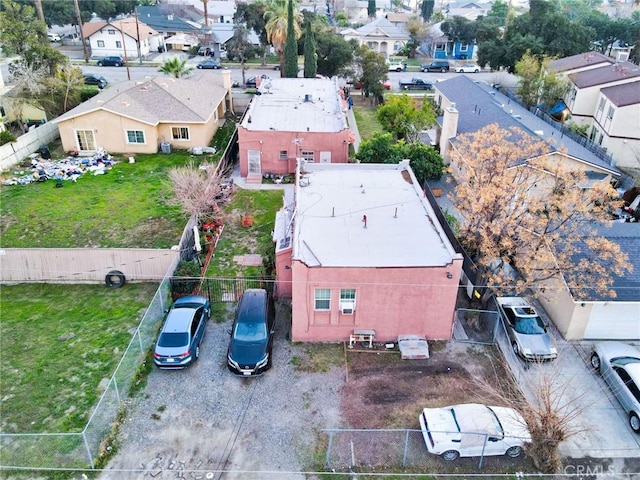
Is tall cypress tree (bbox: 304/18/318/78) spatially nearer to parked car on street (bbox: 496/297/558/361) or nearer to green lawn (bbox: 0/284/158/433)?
green lawn (bbox: 0/284/158/433)

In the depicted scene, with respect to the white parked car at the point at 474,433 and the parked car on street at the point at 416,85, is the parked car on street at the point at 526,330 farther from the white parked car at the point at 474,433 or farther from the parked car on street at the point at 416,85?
the parked car on street at the point at 416,85

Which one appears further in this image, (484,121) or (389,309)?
(484,121)

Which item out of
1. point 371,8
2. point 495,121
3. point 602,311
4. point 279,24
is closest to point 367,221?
point 602,311

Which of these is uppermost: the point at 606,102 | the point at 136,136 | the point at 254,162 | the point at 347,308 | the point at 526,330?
the point at 606,102

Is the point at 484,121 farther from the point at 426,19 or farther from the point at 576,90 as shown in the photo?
the point at 426,19

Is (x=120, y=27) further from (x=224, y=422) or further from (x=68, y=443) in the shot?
(x=224, y=422)

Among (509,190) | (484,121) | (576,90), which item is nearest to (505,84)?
(576,90)

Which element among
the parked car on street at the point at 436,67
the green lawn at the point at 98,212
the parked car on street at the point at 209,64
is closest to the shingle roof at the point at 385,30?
the parked car on street at the point at 436,67
